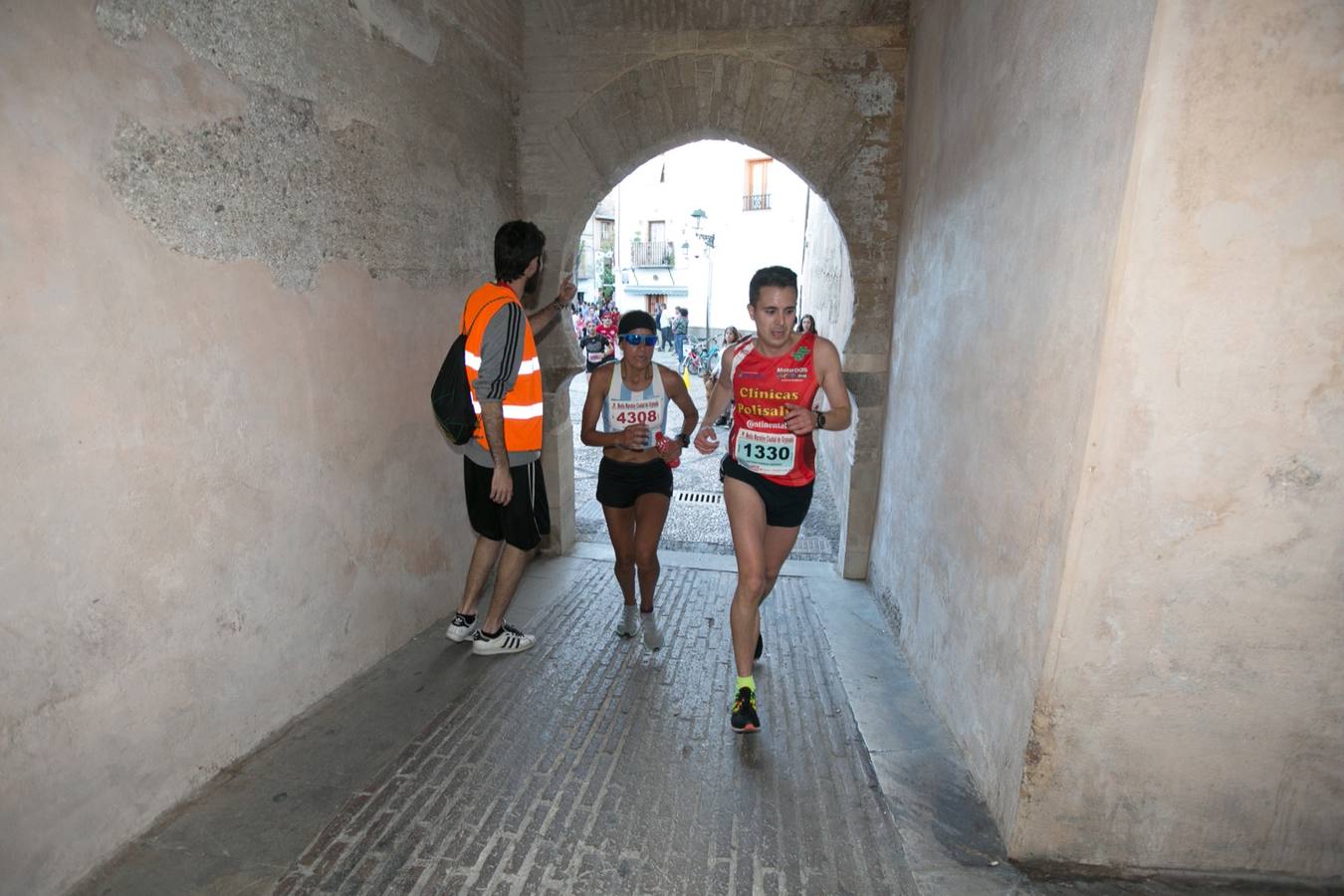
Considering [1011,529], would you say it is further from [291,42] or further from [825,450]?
[825,450]

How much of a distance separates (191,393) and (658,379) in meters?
2.08

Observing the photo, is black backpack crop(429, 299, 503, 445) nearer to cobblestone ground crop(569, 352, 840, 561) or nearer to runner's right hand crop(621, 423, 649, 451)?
runner's right hand crop(621, 423, 649, 451)

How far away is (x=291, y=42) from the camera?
274 cm

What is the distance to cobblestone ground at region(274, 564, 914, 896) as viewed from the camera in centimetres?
218

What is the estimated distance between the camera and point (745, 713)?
2982 millimetres

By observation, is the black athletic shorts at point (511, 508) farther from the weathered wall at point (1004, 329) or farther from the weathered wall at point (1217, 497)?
the weathered wall at point (1217, 497)

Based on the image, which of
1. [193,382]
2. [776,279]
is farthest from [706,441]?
[193,382]

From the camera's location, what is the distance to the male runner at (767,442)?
9.89 feet

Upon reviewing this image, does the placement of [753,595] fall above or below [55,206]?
below

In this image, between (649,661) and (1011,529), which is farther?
(649,661)

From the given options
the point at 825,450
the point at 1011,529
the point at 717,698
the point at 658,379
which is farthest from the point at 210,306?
the point at 825,450

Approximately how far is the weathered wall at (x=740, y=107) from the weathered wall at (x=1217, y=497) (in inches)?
109

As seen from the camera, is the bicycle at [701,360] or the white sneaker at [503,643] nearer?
the white sneaker at [503,643]

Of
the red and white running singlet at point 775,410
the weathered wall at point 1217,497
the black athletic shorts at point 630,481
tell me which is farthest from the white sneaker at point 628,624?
the weathered wall at point 1217,497
